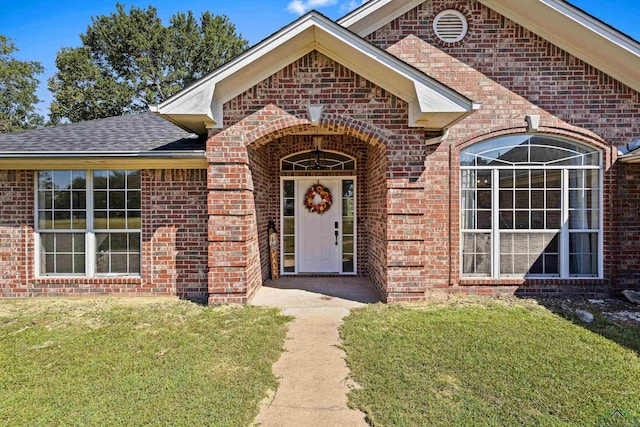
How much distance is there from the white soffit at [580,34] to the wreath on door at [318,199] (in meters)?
4.88

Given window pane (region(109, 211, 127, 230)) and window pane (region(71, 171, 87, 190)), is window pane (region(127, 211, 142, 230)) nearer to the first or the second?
window pane (region(109, 211, 127, 230))

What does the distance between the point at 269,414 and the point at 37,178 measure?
6.55 metres

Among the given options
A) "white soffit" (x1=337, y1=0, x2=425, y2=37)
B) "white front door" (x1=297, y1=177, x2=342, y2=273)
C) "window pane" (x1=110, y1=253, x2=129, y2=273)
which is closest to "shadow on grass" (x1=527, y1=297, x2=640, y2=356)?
"white front door" (x1=297, y1=177, x2=342, y2=273)

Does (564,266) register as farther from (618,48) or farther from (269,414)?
(269,414)

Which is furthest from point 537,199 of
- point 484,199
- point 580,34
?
point 580,34

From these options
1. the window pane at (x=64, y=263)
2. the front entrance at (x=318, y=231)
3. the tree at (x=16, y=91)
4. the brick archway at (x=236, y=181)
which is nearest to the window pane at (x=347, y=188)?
the front entrance at (x=318, y=231)

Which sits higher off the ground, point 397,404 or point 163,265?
point 163,265

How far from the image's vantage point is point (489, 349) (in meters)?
4.11

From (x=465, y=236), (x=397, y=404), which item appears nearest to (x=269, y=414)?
(x=397, y=404)

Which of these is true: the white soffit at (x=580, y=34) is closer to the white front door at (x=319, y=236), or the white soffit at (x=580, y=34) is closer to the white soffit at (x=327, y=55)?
the white soffit at (x=327, y=55)

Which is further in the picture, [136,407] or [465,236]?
[465,236]

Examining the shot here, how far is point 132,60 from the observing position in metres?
24.5

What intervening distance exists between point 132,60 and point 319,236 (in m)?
24.0

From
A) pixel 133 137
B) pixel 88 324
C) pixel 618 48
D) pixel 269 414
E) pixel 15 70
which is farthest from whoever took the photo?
pixel 15 70
